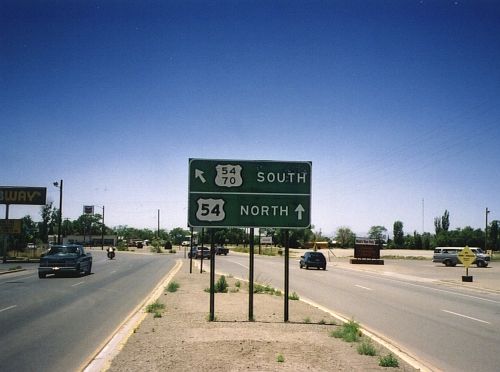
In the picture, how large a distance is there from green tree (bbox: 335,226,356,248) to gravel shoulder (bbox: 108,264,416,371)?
124 metres

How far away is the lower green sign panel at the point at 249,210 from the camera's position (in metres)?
11.6

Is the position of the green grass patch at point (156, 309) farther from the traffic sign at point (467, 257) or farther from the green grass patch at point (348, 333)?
the traffic sign at point (467, 257)

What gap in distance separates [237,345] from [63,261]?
68.7ft

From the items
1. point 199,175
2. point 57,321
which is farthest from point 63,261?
point 199,175

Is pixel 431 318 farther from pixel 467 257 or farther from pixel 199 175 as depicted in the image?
pixel 467 257

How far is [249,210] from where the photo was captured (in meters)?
11.7

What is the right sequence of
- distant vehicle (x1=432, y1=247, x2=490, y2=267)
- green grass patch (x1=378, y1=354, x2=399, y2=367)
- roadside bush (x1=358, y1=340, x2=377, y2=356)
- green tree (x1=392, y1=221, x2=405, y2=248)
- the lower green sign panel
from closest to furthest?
green grass patch (x1=378, y1=354, x2=399, y2=367) < roadside bush (x1=358, y1=340, x2=377, y2=356) < the lower green sign panel < distant vehicle (x1=432, y1=247, x2=490, y2=267) < green tree (x1=392, y1=221, x2=405, y2=248)

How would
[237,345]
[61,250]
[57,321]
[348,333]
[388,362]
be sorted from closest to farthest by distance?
[388,362] → [237,345] → [348,333] → [57,321] → [61,250]

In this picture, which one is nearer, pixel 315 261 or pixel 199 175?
pixel 199 175

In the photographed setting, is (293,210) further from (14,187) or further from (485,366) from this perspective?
(14,187)

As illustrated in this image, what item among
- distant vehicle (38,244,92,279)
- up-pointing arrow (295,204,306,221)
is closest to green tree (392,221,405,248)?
distant vehicle (38,244,92,279)

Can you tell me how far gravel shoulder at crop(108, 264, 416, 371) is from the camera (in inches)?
272

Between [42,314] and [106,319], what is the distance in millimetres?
2205

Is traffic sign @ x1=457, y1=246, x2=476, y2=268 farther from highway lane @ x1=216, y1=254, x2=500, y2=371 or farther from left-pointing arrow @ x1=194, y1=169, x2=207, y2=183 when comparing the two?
left-pointing arrow @ x1=194, y1=169, x2=207, y2=183
